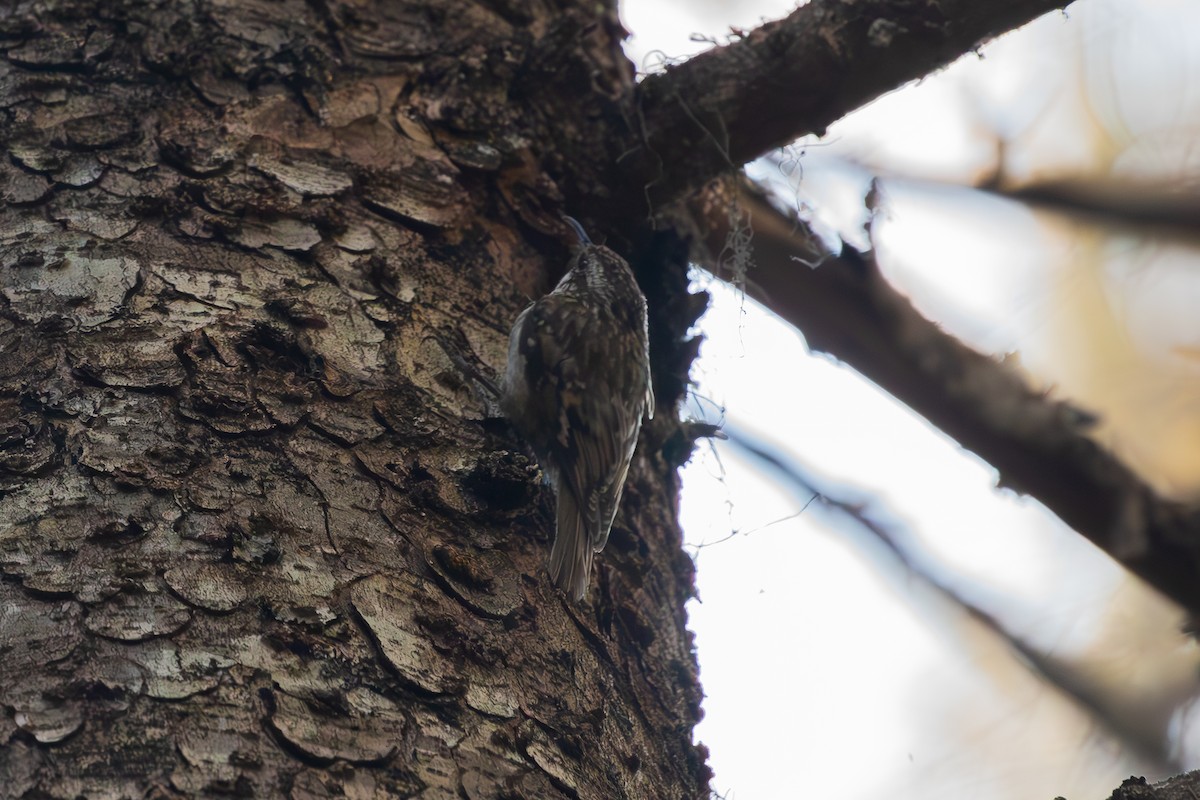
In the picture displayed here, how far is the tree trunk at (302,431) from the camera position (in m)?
1.27

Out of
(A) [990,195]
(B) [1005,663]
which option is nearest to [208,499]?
(A) [990,195]

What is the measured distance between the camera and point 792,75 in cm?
230

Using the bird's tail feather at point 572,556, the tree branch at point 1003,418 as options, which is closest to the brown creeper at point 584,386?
the bird's tail feather at point 572,556

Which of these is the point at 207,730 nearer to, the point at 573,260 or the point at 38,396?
the point at 38,396

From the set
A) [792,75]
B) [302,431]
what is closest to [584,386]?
[792,75]

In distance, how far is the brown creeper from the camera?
236 cm

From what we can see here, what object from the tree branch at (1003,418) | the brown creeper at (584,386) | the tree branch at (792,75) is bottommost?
the brown creeper at (584,386)

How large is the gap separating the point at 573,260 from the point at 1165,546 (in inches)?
55.2

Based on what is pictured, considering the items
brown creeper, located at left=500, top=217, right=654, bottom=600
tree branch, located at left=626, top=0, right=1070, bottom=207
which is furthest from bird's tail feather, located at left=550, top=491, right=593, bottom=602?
tree branch, located at left=626, top=0, right=1070, bottom=207

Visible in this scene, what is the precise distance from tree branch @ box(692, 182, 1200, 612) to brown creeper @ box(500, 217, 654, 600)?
0.47 metres

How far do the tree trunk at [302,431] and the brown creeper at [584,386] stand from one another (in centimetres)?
10

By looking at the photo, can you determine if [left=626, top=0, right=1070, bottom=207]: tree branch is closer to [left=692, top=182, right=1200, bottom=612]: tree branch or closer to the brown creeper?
the brown creeper

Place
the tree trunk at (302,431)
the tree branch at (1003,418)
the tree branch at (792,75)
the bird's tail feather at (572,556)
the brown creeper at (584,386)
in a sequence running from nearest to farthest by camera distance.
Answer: the tree trunk at (302,431) → the bird's tail feather at (572,556) → the tree branch at (792,75) → the brown creeper at (584,386) → the tree branch at (1003,418)

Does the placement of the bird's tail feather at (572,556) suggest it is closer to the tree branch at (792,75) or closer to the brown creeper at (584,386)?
the brown creeper at (584,386)
